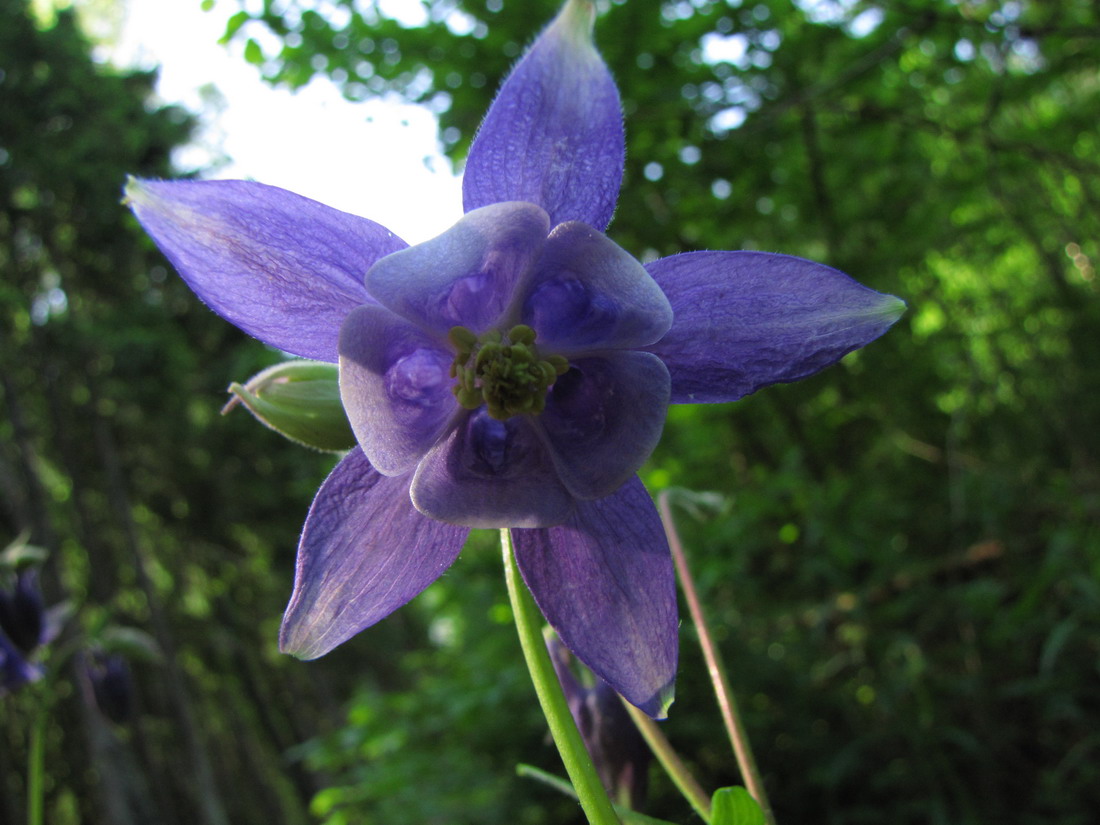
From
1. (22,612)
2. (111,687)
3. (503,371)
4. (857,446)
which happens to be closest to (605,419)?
(503,371)

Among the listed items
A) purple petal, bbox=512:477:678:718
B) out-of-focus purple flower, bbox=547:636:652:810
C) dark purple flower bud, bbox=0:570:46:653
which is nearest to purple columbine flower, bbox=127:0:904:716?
purple petal, bbox=512:477:678:718

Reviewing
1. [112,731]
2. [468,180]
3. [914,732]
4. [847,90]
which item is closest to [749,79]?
[847,90]

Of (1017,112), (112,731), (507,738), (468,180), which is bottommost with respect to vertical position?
(112,731)

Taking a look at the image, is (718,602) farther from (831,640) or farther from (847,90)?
(847,90)

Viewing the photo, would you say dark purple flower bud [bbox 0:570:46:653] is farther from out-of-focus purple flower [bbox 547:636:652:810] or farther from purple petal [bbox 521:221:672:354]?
purple petal [bbox 521:221:672:354]

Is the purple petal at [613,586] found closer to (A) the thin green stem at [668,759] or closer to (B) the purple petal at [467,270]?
(A) the thin green stem at [668,759]

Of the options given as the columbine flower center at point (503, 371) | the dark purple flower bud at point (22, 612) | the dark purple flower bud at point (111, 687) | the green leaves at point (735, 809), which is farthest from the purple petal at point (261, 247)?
the dark purple flower bud at point (111, 687)
